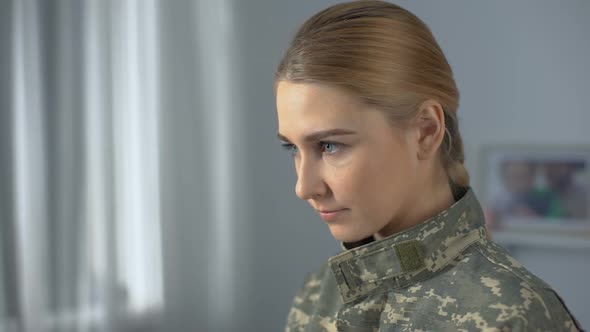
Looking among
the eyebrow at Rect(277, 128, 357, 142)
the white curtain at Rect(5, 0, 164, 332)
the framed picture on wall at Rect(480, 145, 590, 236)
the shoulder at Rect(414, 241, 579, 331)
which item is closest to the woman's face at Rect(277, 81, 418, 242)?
the eyebrow at Rect(277, 128, 357, 142)

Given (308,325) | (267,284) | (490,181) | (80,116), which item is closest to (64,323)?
(80,116)

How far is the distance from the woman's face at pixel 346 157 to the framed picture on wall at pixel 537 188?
197 centimetres

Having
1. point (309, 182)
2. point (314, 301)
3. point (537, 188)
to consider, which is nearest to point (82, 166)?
point (314, 301)

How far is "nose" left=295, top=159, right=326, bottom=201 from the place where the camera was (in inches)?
37.9

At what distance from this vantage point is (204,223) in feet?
8.76

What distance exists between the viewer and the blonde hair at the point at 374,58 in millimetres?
939

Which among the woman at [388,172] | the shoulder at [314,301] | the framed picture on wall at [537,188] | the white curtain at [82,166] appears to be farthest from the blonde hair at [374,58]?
the framed picture on wall at [537,188]

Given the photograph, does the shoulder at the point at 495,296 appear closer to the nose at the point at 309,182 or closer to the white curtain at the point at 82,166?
the nose at the point at 309,182

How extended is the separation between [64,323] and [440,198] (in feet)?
4.90

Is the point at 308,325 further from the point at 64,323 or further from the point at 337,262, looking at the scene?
the point at 64,323

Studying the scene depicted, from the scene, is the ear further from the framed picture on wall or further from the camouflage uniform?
the framed picture on wall

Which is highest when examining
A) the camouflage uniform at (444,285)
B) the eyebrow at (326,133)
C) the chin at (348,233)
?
the eyebrow at (326,133)

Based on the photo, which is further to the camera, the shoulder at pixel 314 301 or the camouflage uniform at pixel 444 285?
the shoulder at pixel 314 301

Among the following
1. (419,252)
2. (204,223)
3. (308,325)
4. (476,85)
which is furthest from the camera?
(476,85)
